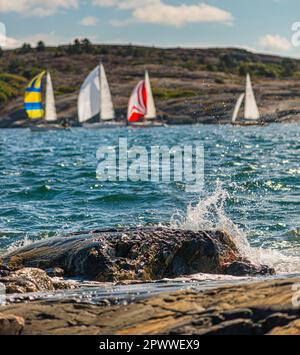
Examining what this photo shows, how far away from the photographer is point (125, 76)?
158m

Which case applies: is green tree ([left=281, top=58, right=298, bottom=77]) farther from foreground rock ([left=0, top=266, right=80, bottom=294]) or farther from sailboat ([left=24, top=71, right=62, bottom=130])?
foreground rock ([left=0, top=266, right=80, bottom=294])

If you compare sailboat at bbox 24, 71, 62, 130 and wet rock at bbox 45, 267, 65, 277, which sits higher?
sailboat at bbox 24, 71, 62, 130

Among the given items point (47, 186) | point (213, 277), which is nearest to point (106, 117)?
point (47, 186)

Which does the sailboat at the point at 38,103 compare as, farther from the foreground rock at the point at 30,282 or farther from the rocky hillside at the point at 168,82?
the foreground rock at the point at 30,282

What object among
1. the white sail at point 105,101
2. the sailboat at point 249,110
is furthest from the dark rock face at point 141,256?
the sailboat at point 249,110

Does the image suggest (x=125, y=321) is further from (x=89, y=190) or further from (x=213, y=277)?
(x=89, y=190)

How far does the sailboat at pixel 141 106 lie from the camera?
10488 cm

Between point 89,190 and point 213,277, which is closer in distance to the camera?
point 213,277

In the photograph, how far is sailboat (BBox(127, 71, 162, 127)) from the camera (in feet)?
344

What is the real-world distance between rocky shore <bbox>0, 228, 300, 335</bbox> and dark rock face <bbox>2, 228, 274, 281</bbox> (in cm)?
2

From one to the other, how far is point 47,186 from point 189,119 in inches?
3780

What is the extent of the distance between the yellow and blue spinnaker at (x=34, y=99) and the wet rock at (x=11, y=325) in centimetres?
8296

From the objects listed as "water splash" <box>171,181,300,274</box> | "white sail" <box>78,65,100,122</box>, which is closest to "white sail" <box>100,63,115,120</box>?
"white sail" <box>78,65,100,122</box>

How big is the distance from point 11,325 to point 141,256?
4776 mm
